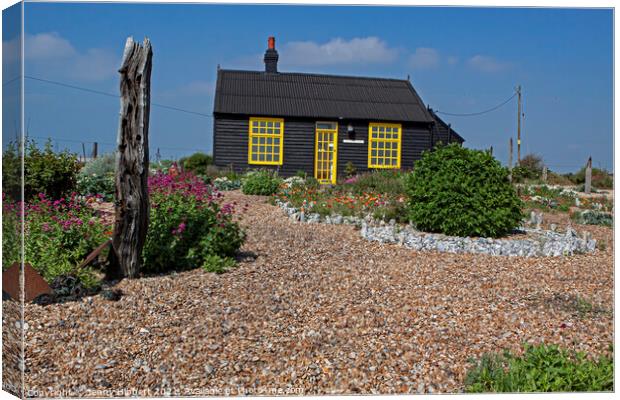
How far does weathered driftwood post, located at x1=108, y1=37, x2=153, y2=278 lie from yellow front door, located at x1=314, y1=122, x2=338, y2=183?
13.3m

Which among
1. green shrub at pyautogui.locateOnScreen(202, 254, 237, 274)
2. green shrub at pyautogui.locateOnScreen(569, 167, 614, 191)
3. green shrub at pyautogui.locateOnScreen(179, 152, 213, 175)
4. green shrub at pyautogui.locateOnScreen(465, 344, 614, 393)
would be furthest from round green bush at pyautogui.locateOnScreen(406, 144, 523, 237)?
green shrub at pyautogui.locateOnScreen(179, 152, 213, 175)

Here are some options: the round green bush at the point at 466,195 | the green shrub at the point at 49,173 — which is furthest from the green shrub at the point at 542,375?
the green shrub at the point at 49,173

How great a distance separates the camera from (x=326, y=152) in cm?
1856

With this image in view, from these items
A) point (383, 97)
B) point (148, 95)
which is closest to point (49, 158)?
point (148, 95)

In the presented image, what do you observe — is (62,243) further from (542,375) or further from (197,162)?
(197,162)

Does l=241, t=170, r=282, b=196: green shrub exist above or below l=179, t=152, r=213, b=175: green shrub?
below

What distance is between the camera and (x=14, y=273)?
3.33 meters

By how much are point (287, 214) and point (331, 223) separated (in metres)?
0.97

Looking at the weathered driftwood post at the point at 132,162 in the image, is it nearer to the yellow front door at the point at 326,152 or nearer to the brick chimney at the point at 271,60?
the yellow front door at the point at 326,152

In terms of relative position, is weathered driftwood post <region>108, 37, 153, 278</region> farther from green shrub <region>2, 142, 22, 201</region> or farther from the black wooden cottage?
the black wooden cottage

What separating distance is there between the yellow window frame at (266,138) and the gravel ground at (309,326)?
11736 mm

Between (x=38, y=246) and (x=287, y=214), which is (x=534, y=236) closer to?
(x=287, y=214)

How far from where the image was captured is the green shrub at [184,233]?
5.50 m

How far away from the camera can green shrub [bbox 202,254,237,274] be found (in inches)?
217
